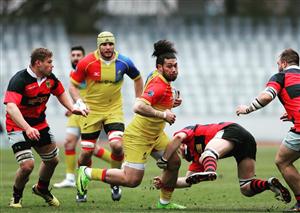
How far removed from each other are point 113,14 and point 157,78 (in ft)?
95.0

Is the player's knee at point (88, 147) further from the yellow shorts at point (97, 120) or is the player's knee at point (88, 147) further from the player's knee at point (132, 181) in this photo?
the player's knee at point (132, 181)

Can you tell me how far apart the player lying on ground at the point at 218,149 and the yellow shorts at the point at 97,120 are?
2558 mm

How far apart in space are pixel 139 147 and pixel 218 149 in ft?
3.74

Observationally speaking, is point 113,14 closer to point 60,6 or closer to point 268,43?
point 60,6

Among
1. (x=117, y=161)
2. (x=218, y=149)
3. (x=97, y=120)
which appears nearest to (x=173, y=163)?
(x=218, y=149)

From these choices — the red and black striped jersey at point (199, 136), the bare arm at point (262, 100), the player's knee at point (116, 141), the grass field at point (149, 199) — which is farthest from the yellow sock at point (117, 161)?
the bare arm at point (262, 100)

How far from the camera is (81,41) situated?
40.7 meters

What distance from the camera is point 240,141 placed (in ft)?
38.5

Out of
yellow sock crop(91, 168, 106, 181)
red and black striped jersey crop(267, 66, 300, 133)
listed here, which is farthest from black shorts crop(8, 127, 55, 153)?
red and black striped jersey crop(267, 66, 300, 133)

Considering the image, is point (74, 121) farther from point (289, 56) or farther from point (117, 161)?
point (289, 56)

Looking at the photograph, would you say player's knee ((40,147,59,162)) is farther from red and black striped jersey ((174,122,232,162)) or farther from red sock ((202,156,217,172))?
red sock ((202,156,217,172))

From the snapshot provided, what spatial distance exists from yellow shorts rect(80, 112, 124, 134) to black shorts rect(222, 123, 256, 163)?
121 inches

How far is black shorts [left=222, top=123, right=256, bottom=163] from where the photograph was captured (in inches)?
461

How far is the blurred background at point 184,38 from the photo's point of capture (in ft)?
117
